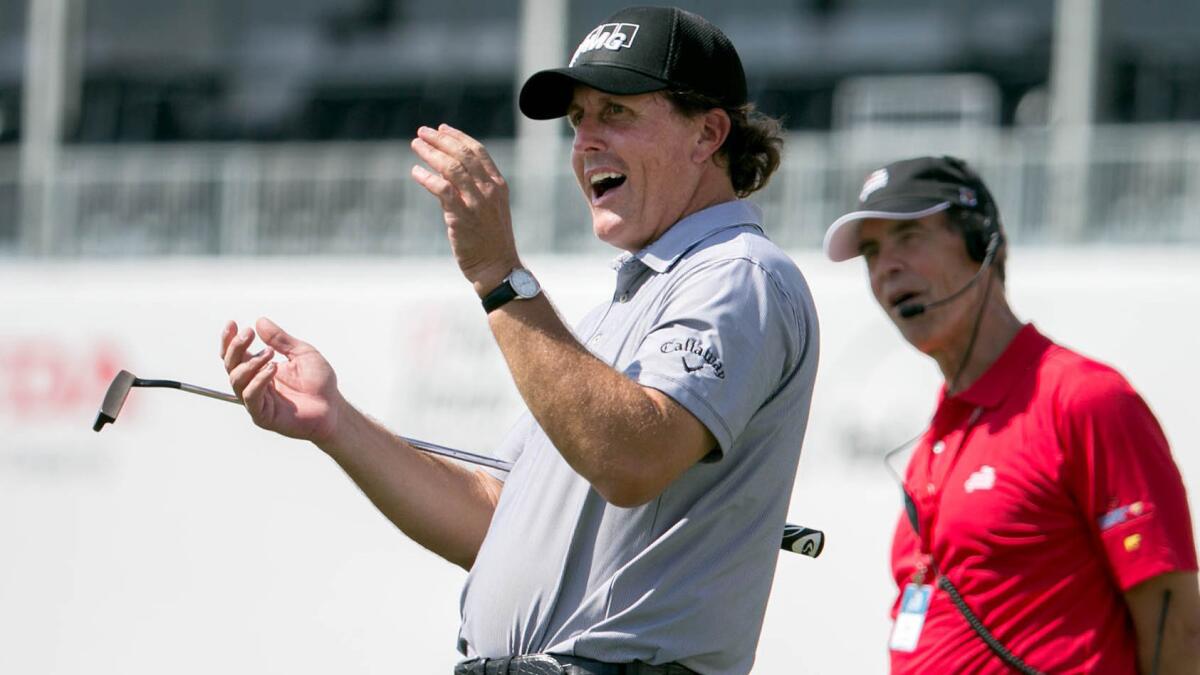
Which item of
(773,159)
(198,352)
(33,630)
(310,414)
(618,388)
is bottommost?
(33,630)

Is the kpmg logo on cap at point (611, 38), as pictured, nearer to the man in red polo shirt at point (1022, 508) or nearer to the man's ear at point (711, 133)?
the man's ear at point (711, 133)

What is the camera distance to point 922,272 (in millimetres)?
3699

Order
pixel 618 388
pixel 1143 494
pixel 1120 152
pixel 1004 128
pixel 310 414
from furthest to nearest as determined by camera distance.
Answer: pixel 1004 128, pixel 1120 152, pixel 1143 494, pixel 310 414, pixel 618 388

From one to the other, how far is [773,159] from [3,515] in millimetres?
9303

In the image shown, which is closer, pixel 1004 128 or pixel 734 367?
pixel 734 367

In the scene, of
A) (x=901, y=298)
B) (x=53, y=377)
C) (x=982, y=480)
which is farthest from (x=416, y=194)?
(x=982, y=480)

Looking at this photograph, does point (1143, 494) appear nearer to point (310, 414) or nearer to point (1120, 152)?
point (310, 414)

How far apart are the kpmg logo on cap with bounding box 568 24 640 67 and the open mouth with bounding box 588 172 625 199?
0.61 ft

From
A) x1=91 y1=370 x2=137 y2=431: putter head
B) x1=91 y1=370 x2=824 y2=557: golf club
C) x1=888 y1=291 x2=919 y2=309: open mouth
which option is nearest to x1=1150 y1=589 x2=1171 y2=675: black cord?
x1=91 y1=370 x2=824 y2=557: golf club

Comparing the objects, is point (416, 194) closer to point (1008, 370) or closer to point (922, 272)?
point (922, 272)

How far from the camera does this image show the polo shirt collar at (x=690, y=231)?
8.99 feet

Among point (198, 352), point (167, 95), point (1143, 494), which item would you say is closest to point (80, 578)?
point (198, 352)

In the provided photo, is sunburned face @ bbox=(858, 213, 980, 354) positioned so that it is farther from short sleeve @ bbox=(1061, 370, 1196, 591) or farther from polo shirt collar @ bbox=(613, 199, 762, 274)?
polo shirt collar @ bbox=(613, 199, 762, 274)

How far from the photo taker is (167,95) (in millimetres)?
16609
